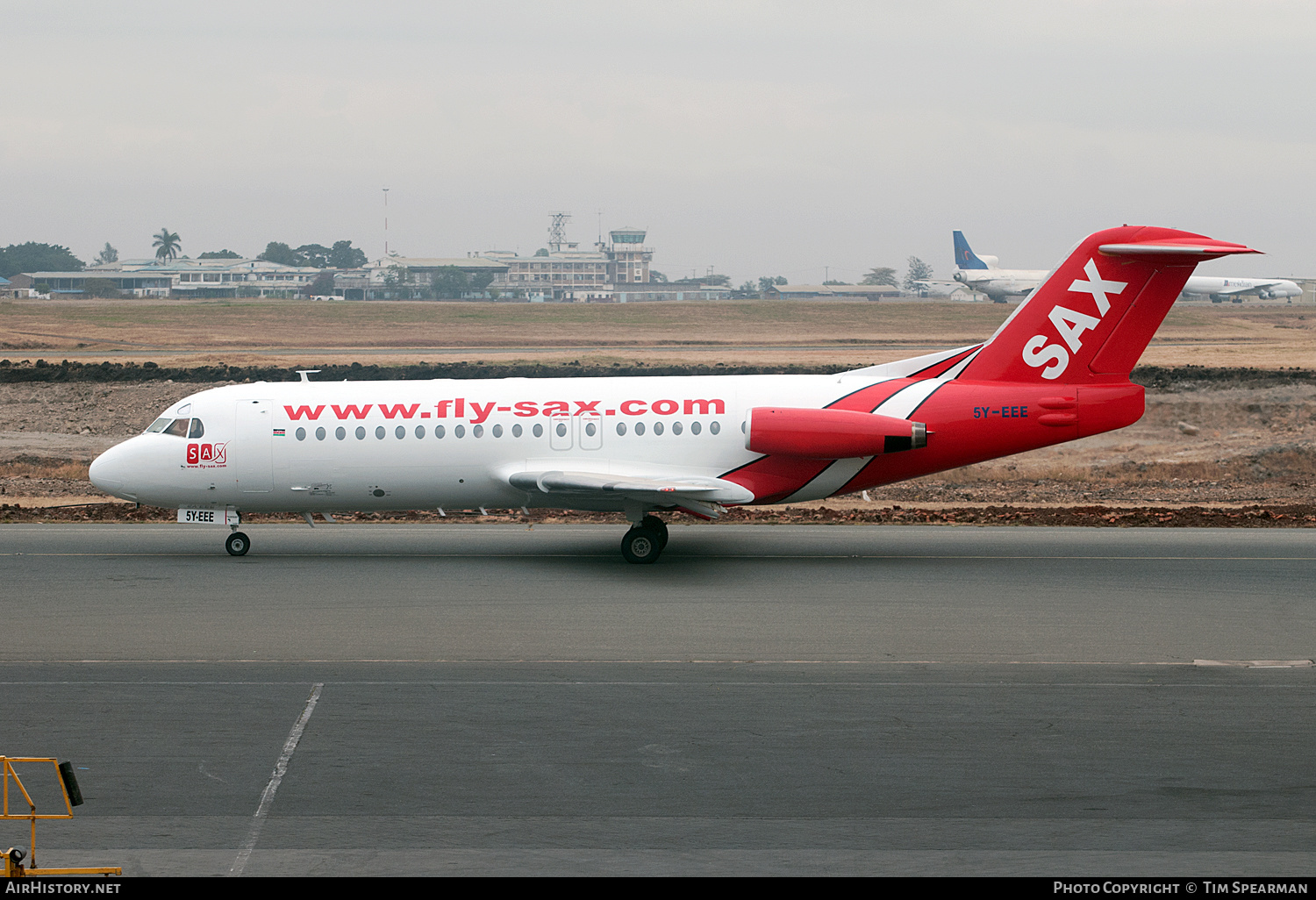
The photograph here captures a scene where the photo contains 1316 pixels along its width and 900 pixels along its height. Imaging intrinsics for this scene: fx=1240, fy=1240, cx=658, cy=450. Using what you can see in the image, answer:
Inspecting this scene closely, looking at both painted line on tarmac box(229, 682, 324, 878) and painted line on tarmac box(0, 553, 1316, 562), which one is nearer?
painted line on tarmac box(229, 682, 324, 878)

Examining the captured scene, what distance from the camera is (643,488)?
2075cm

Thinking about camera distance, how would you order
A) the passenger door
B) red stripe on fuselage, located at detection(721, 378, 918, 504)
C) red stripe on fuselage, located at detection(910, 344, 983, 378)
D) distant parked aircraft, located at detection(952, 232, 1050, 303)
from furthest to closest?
distant parked aircraft, located at detection(952, 232, 1050, 303), the passenger door, red stripe on fuselage, located at detection(910, 344, 983, 378), red stripe on fuselage, located at detection(721, 378, 918, 504)

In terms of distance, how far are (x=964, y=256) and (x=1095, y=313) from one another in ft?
336

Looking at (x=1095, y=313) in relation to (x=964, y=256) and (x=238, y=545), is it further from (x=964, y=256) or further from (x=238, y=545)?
(x=964, y=256)

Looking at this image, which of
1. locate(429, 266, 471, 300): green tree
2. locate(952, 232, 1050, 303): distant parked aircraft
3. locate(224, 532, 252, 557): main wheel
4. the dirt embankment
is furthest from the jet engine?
locate(429, 266, 471, 300): green tree

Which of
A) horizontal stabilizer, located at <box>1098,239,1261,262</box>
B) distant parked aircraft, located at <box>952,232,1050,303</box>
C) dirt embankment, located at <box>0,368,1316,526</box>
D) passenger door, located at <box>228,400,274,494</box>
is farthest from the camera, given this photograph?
distant parked aircraft, located at <box>952,232,1050,303</box>

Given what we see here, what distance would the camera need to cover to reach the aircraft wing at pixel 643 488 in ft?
68.2

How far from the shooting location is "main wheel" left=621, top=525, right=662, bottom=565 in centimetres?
2127

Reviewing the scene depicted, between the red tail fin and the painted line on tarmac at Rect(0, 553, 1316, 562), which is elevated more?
the red tail fin

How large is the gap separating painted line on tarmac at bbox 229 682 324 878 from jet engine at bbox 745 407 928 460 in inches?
389

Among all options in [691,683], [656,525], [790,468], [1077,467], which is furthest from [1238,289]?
[691,683]

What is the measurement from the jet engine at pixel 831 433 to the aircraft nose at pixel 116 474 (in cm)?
1128

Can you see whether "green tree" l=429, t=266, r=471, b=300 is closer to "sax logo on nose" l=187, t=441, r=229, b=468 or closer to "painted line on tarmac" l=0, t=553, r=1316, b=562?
"sax logo on nose" l=187, t=441, r=229, b=468
